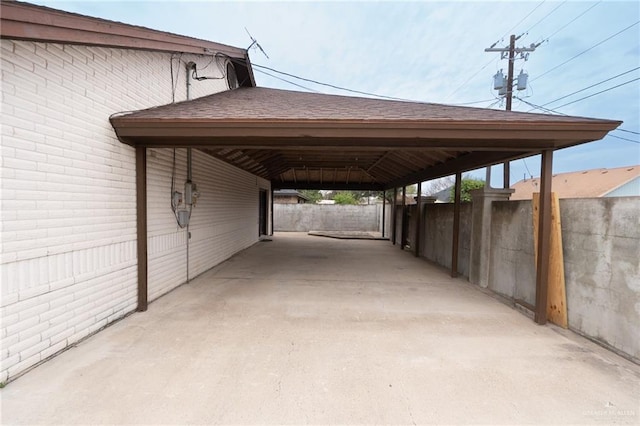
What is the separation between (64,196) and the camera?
9.13ft

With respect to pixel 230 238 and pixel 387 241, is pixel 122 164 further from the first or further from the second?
pixel 387 241

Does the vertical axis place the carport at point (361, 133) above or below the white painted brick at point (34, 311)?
above

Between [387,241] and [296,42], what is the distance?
11.0m

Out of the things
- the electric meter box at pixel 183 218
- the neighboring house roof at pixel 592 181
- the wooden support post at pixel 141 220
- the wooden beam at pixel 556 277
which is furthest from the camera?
the neighboring house roof at pixel 592 181

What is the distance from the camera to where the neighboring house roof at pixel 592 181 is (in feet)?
42.8

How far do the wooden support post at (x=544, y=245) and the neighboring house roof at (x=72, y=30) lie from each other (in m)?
5.22

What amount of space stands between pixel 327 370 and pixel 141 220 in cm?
306

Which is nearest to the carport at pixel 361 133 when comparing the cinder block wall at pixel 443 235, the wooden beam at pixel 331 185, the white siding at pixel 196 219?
the white siding at pixel 196 219

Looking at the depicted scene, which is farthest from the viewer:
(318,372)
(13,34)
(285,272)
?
→ (285,272)

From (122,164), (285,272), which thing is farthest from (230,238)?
(122,164)

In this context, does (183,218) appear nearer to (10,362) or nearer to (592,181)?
(10,362)

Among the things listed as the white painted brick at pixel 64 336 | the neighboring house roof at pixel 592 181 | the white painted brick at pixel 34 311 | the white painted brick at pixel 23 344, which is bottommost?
the white painted brick at pixel 64 336

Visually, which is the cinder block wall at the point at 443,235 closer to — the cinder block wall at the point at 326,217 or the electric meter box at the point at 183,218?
the electric meter box at the point at 183,218

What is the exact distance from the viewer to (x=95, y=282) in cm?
321
